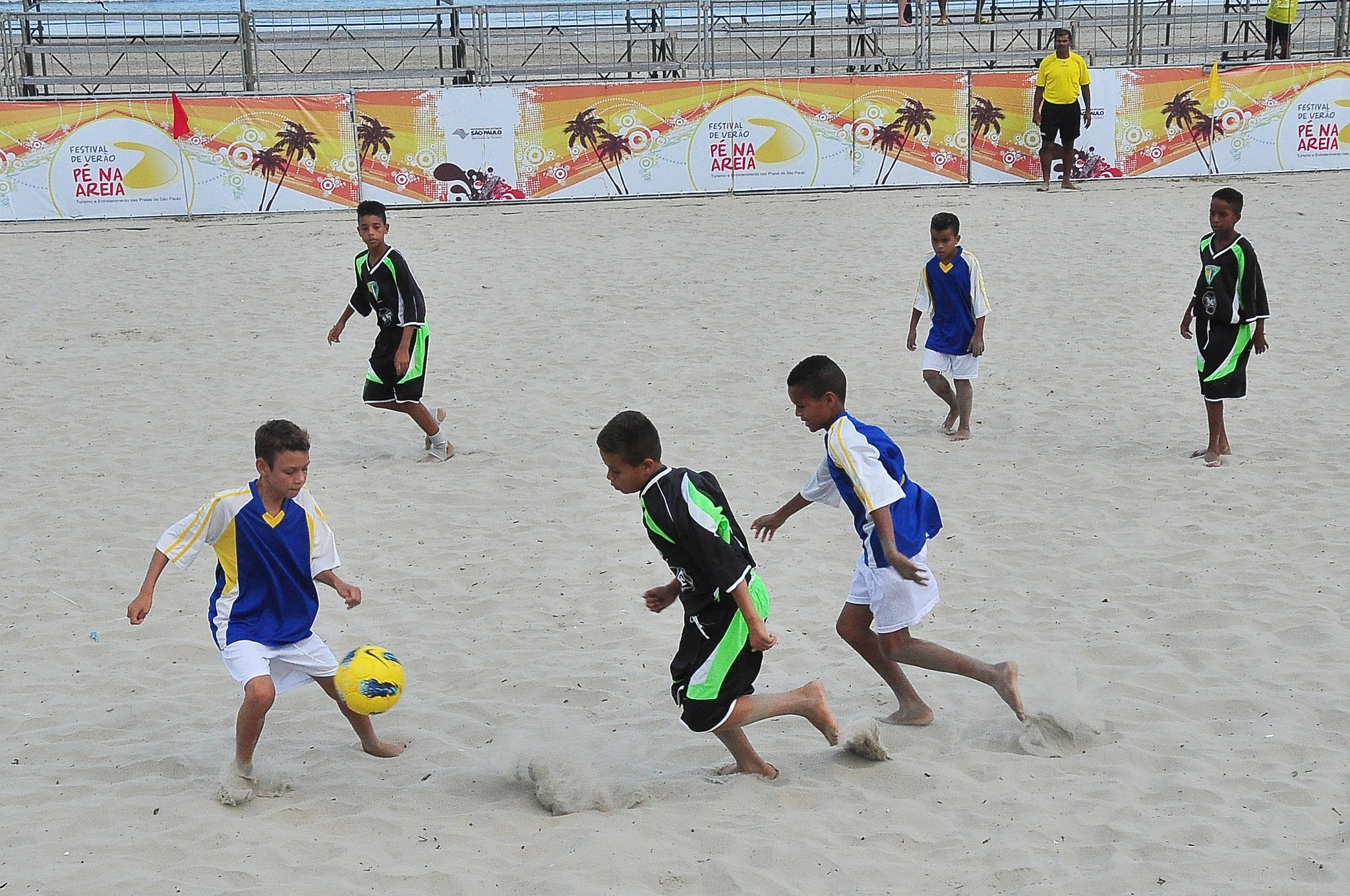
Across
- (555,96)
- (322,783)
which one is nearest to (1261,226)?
(555,96)

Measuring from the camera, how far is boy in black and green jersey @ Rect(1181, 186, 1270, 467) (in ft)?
23.5

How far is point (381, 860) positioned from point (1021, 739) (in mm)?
2107

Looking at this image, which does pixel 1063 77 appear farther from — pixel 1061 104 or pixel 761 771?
pixel 761 771

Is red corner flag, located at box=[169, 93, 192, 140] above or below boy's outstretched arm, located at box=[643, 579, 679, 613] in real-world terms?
above

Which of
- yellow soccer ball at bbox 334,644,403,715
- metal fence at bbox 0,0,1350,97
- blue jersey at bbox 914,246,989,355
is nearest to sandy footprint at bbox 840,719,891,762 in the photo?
yellow soccer ball at bbox 334,644,403,715

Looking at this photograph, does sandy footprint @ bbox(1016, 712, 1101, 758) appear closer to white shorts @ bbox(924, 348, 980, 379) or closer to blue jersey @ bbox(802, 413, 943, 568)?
blue jersey @ bbox(802, 413, 943, 568)

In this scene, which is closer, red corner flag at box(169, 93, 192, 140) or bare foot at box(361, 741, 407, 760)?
bare foot at box(361, 741, 407, 760)

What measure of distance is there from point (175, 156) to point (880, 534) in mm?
13658

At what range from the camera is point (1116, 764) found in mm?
4219

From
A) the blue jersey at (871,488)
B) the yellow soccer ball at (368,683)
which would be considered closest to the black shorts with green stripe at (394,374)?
the yellow soccer ball at (368,683)

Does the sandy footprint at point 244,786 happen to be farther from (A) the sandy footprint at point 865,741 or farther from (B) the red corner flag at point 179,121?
(B) the red corner flag at point 179,121

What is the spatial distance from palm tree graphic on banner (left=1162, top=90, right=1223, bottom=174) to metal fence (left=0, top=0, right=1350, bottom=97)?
8.95ft

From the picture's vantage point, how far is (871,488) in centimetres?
411

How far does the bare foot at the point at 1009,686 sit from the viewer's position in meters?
4.41
